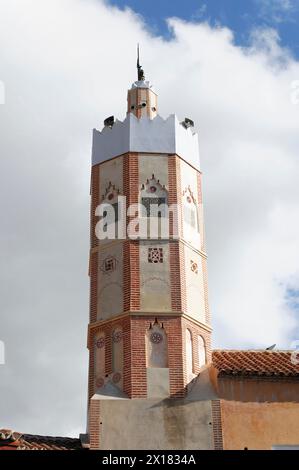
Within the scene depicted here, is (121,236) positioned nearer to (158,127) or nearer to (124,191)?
(124,191)

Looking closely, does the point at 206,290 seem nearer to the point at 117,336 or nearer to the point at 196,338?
the point at 196,338

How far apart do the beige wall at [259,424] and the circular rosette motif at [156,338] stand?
2336mm

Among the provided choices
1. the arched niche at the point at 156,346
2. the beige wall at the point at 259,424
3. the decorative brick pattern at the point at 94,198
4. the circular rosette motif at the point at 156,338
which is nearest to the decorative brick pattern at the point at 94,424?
the arched niche at the point at 156,346

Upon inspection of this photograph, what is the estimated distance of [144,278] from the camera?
24.3m

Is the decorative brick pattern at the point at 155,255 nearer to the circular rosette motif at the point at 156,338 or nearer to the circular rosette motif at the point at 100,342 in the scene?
the circular rosette motif at the point at 156,338

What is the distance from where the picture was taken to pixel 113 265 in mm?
24844

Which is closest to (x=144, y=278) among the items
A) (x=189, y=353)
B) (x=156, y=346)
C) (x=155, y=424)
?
(x=156, y=346)

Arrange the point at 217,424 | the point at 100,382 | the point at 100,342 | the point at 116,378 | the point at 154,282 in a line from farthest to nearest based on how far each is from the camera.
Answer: the point at 154,282, the point at 100,342, the point at 100,382, the point at 116,378, the point at 217,424

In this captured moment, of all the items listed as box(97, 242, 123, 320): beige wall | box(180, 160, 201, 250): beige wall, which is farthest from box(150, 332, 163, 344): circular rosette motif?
box(180, 160, 201, 250): beige wall

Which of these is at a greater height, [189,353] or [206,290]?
[206,290]

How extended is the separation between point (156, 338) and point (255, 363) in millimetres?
2553

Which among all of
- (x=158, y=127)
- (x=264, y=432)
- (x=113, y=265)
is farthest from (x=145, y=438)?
(x=158, y=127)
